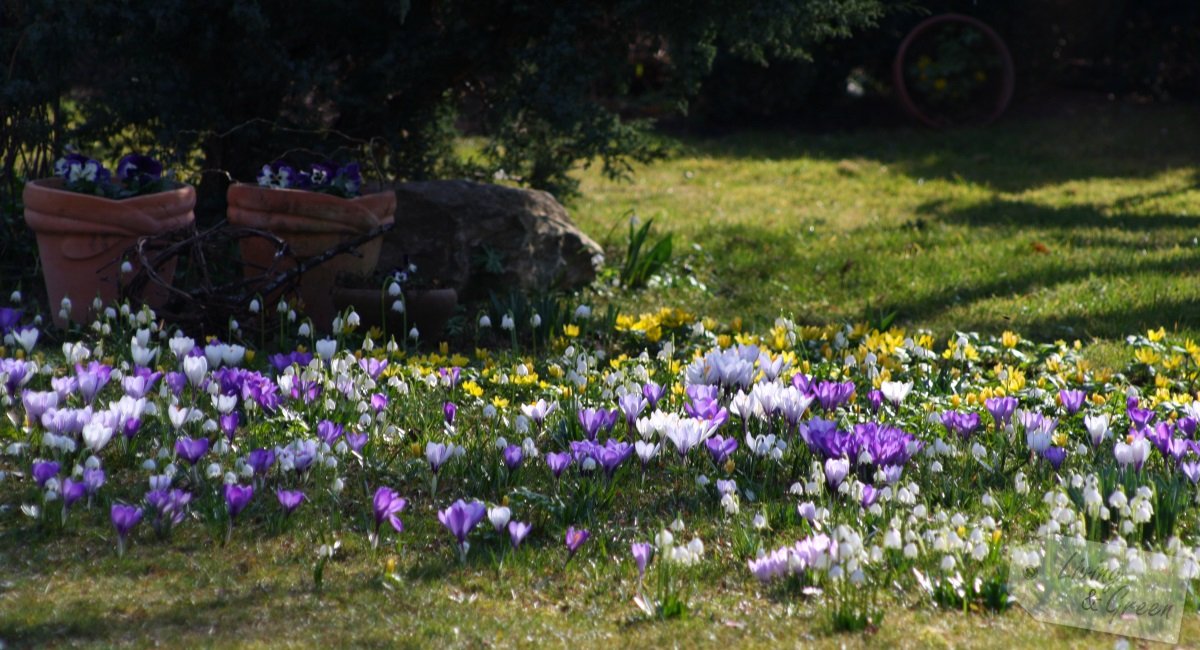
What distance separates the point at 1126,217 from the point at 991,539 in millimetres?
6690

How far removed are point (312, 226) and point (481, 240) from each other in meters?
0.99

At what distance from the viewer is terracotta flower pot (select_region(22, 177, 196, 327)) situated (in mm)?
5480

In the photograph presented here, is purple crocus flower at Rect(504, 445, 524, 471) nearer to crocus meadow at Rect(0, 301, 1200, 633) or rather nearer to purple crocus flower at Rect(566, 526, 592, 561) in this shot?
crocus meadow at Rect(0, 301, 1200, 633)

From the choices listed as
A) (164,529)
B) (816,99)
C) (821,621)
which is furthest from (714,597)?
(816,99)

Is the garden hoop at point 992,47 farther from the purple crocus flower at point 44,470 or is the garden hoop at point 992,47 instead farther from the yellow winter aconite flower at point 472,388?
the purple crocus flower at point 44,470

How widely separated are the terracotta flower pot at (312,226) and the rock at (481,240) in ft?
1.16

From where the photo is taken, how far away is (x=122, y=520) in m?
3.03

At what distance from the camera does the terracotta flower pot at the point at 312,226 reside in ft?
19.0

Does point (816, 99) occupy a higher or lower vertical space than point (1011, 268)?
higher

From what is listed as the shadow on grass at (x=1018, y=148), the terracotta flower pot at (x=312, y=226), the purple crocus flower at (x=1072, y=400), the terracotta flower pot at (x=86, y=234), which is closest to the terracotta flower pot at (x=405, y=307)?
the terracotta flower pot at (x=312, y=226)

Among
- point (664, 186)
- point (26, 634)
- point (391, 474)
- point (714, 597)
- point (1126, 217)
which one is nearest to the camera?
point (26, 634)

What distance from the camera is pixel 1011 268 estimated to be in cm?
732

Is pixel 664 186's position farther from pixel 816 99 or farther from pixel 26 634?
pixel 26 634

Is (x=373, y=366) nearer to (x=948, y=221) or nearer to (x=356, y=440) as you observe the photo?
(x=356, y=440)
